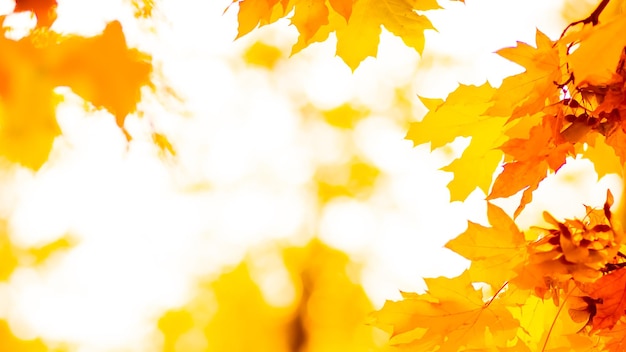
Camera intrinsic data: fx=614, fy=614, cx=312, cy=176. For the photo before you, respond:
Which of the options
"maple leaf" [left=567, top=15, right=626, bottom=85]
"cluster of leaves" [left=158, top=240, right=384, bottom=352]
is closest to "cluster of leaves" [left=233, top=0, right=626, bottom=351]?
"maple leaf" [left=567, top=15, right=626, bottom=85]

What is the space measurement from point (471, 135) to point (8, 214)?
120 inches

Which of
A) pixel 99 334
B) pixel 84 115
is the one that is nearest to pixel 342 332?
pixel 99 334

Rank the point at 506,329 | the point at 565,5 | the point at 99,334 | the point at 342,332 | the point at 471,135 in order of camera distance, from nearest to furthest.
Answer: the point at 506,329, the point at 471,135, the point at 565,5, the point at 99,334, the point at 342,332

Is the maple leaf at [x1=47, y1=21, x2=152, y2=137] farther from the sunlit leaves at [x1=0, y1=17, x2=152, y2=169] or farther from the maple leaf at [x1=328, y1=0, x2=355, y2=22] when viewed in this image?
the maple leaf at [x1=328, y1=0, x2=355, y2=22]

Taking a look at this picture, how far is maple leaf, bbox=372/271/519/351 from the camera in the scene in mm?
921

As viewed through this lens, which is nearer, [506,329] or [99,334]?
[506,329]

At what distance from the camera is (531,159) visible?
2.76 ft

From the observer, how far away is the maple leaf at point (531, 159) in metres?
0.84

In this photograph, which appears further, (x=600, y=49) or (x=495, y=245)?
(x=495, y=245)

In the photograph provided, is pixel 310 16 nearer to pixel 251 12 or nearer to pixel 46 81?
pixel 251 12

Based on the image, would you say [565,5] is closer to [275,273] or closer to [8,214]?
[275,273]

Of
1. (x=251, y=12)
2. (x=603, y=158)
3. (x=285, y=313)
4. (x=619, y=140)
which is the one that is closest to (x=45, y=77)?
(x=251, y=12)

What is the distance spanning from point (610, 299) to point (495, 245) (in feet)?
0.54

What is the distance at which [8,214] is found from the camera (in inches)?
133
